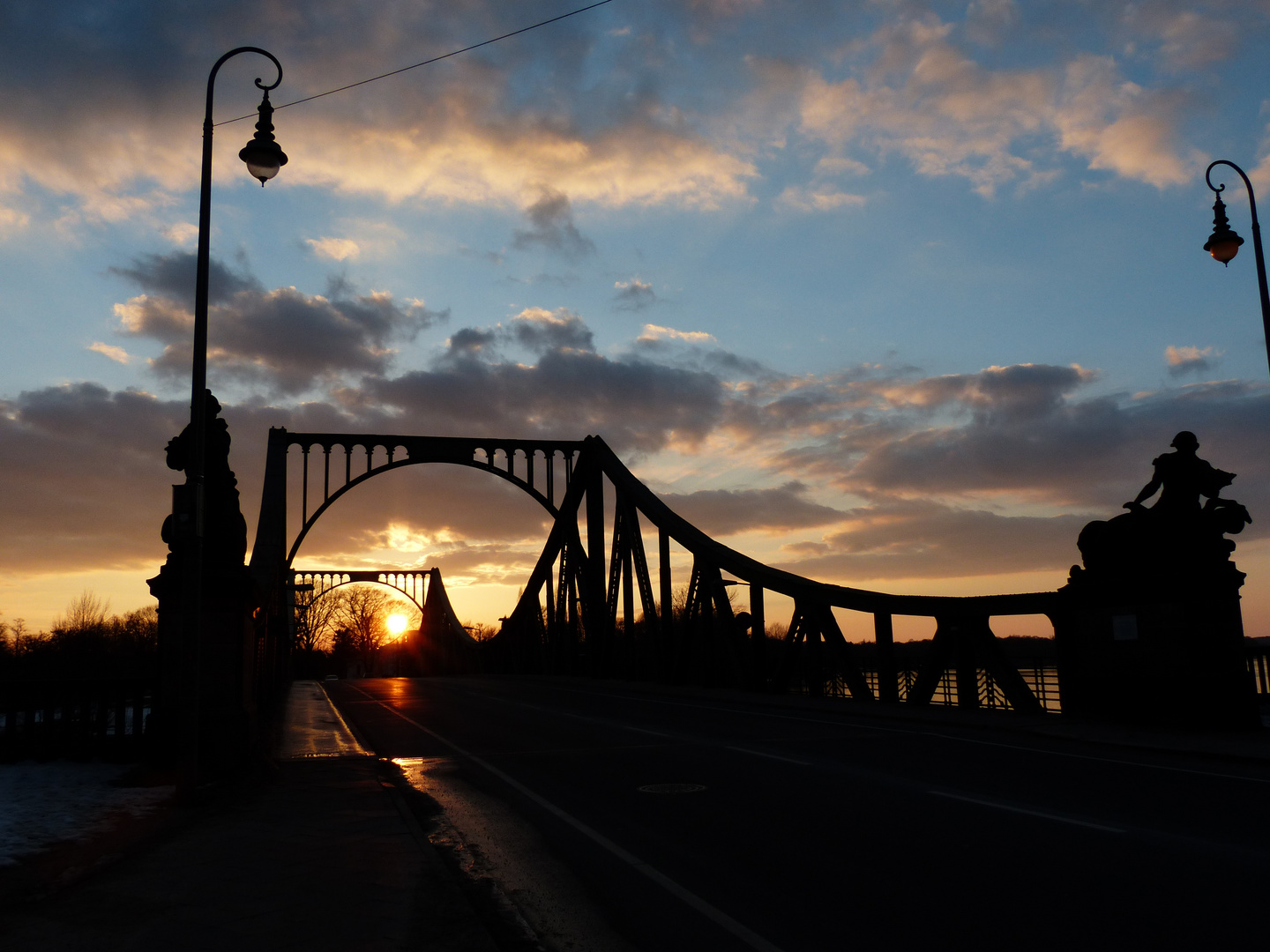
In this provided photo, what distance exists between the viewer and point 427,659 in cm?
10081

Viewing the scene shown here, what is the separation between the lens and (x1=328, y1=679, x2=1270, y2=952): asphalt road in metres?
5.43

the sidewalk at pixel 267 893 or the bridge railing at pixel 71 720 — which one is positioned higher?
the bridge railing at pixel 71 720

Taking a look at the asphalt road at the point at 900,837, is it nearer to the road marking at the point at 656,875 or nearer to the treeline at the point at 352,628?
the road marking at the point at 656,875

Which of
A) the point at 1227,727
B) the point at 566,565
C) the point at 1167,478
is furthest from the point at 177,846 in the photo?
the point at 566,565

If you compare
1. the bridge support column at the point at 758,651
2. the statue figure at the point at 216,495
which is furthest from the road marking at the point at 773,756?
the bridge support column at the point at 758,651

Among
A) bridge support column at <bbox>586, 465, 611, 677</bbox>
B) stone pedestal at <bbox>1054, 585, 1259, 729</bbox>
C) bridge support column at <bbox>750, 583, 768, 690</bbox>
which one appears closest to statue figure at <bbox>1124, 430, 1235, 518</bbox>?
stone pedestal at <bbox>1054, 585, 1259, 729</bbox>

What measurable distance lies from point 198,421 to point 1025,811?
912 centimetres

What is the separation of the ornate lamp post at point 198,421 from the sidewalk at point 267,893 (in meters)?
1.06

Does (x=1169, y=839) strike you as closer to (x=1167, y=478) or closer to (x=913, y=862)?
(x=913, y=862)

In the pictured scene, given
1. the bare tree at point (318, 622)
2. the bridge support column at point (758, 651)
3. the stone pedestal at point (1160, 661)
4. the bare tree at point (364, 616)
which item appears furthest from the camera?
the bare tree at point (364, 616)

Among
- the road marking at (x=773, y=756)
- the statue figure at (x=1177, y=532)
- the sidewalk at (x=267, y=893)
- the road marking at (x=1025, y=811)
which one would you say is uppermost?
the statue figure at (x=1177, y=532)

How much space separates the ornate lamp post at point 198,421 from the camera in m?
10.1

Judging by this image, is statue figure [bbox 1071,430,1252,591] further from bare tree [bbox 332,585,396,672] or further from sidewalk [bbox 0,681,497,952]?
bare tree [bbox 332,585,396,672]

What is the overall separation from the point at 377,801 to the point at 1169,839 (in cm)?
710
